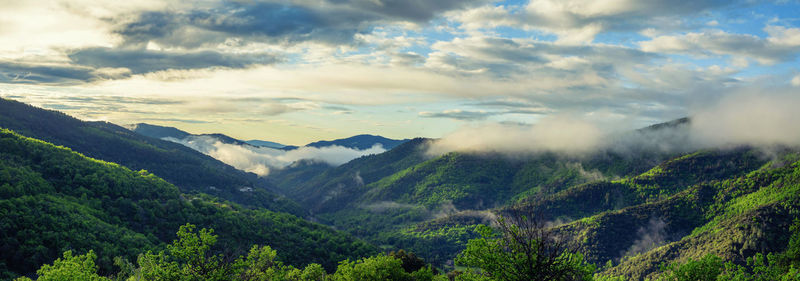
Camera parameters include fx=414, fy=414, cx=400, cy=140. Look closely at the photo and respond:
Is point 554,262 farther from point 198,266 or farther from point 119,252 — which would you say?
point 119,252

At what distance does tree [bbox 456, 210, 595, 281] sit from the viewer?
3734 cm

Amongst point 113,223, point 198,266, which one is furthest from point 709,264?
point 113,223

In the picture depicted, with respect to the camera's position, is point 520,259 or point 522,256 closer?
point 520,259

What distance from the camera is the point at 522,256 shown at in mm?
38688

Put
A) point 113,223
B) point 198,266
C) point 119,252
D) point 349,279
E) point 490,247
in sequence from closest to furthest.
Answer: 1. point 490,247
2. point 198,266
3. point 349,279
4. point 119,252
5. point 113,223

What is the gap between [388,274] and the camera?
7644 centimetres

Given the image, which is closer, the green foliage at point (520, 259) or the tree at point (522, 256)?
the tree at point (522, 256)

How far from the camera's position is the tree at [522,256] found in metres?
37.3

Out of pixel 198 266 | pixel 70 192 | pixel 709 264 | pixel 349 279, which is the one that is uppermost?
pixel 709 264

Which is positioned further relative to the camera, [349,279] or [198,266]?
[349,279]

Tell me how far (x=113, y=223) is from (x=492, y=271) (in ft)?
673

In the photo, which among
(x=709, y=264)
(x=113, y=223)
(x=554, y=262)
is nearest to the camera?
(x=554, y=262)

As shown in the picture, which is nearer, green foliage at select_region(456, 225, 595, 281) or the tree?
the tree

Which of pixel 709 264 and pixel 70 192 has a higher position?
pixel 709 264
